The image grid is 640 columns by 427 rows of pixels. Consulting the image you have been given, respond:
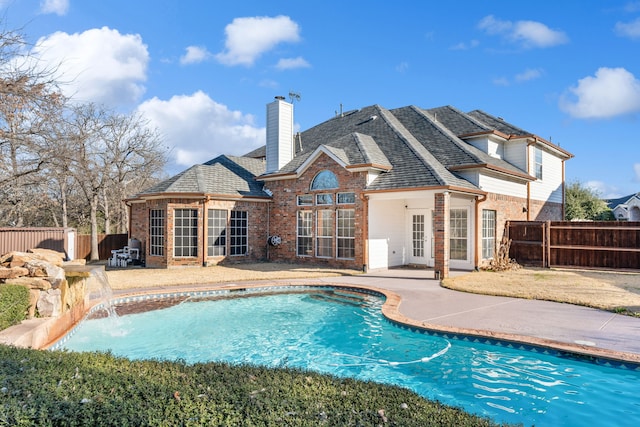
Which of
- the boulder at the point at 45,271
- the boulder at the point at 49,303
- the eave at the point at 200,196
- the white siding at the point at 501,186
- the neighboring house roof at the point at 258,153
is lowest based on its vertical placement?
the boulder at the point at 49,303

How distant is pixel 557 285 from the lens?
12.4 m

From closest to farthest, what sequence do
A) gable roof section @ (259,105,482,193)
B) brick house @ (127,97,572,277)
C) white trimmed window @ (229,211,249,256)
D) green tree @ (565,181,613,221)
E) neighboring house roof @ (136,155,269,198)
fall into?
gable roof section @ (259,105,482,193) → brick house @ (127,97,572,277) → neighboring house roof @ (136,155,269,198) → white trimmed window @ (229,211,249,256) → green tree @ (565,181,613,221)

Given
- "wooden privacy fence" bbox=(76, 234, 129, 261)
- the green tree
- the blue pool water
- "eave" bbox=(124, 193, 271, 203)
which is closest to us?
the blue pool water

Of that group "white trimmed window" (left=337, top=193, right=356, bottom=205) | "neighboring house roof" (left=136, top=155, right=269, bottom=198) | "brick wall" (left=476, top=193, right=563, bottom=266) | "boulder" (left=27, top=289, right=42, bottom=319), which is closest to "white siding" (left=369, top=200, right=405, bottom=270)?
"white trimmed window" (left=337, top=193, right=356, bottom=205)

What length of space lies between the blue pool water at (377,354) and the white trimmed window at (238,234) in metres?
7.54

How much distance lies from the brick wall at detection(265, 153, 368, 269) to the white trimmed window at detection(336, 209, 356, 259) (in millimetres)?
209

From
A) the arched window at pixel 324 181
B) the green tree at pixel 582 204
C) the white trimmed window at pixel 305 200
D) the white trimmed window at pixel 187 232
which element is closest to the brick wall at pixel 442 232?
the arched window at pixel 324 181

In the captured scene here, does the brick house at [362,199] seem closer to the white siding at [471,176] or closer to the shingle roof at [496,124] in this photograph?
the white siding at [471,176]

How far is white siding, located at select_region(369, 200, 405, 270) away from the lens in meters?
16.3

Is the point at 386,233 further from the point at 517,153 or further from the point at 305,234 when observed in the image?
the point at 517,153

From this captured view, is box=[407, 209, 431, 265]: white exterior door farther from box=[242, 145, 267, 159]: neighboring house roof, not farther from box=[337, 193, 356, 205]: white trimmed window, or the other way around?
box=[242, 145, 267, 159]: neighboring house roof

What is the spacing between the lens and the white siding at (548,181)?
20703 millimetres

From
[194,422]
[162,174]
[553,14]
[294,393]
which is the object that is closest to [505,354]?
[294,393]

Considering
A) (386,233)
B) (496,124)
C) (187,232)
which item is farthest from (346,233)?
(496,124)
